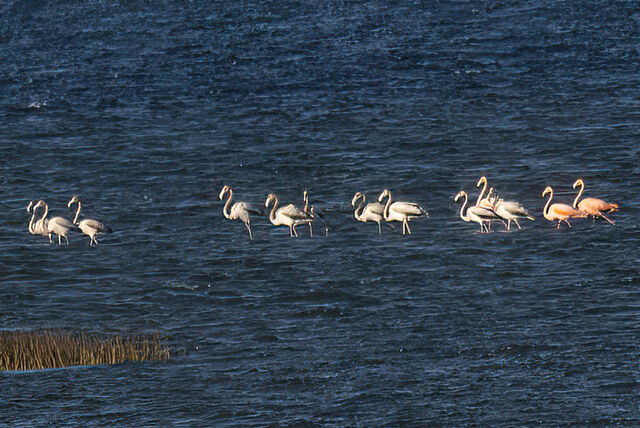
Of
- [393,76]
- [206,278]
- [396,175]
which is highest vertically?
[393,76]

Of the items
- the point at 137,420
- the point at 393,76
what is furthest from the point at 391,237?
the point at 393,76

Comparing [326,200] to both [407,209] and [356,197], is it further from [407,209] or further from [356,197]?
[407,209]

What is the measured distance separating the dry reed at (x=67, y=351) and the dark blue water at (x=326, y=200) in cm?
37

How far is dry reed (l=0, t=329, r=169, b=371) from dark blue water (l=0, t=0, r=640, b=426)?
371 mm

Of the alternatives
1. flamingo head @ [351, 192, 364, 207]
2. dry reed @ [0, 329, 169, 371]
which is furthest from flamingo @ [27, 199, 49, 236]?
flamingo head @ [351, 192, 364, 207]

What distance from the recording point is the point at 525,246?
30.3 metres

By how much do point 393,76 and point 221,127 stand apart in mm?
9962

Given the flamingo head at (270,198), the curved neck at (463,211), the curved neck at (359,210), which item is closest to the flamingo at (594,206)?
the curved neck at (463,211)

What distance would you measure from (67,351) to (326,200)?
13.7 metres

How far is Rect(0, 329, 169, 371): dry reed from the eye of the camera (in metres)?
23.2

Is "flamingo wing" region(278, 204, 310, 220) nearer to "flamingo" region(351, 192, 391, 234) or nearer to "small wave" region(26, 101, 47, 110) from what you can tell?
"flamingo" region(351, 192, 391, 234)

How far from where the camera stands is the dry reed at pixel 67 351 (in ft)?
76.2

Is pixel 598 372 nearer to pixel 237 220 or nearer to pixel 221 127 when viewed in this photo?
Answer: pixel 237 220

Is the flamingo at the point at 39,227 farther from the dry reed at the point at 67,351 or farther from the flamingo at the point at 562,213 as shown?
the flamingo at the point at 562,213
